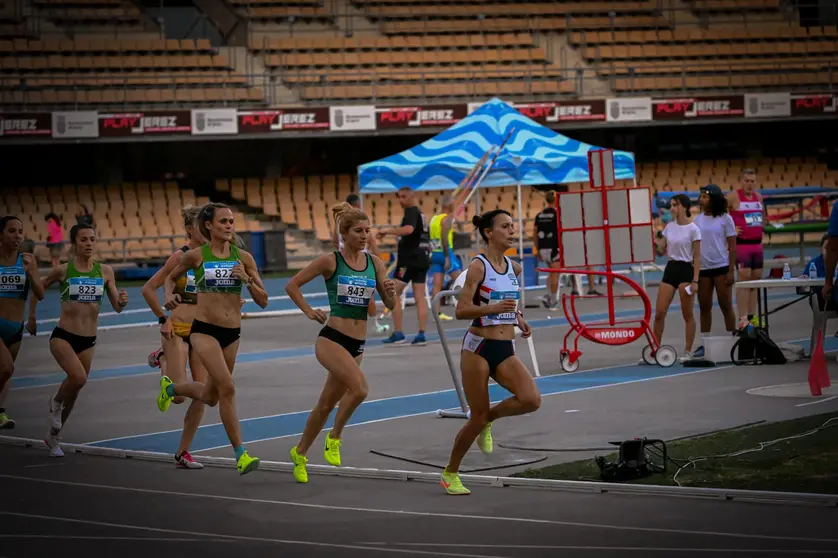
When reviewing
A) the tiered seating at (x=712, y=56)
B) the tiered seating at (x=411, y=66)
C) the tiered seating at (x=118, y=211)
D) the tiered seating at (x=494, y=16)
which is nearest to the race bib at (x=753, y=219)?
the tiered seating at (x=118, y=211)

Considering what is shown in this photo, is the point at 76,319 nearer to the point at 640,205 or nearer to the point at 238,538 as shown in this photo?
the point at 238,538

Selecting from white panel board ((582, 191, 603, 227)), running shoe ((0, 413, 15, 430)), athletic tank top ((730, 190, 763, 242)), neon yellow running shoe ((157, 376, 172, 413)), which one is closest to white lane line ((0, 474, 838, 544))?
neon yellow running shoe ((157, 376, 172, 413))

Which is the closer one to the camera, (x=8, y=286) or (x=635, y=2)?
(x=8, y=286)

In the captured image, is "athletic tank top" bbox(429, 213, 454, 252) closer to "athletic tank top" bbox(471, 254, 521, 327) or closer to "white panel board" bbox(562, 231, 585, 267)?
"white panel board" bbox(562, 231, 585, 267)

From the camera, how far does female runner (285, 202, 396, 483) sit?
9.21 meters

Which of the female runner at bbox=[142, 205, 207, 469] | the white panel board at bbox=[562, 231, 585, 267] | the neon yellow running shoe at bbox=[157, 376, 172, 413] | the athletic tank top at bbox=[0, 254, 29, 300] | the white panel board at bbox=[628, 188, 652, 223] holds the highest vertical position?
the white panel board at bbox=[628, 188, 652, 223]

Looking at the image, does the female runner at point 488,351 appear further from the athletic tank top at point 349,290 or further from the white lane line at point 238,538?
the white lane line at point 238,538

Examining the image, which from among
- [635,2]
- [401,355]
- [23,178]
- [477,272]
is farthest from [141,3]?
[477,272]

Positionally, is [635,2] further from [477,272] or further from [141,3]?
[477,272]

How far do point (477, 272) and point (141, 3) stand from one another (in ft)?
119

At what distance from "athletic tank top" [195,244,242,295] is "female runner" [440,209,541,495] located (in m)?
1.90

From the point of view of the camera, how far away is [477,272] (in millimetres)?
8680

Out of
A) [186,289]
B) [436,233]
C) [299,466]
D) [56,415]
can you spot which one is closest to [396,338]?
[436,233]

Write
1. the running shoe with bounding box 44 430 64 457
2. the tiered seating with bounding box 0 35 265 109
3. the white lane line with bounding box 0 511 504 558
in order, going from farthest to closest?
the tiered seating with bounding box 0 35 265 109 < the running shoe with bounding box 44 430 64 457 < the white lane line with bounding box 0 511 504 558
